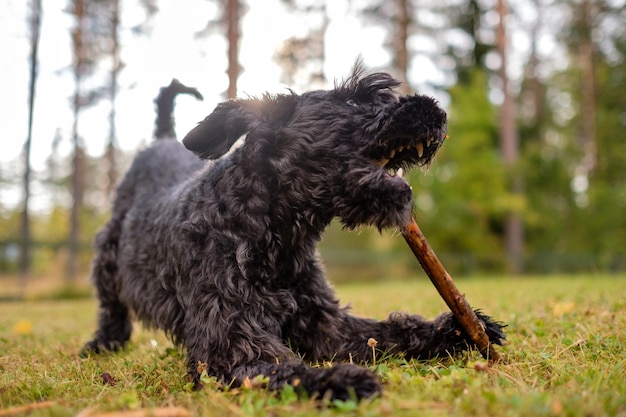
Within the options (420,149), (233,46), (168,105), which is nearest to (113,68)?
(233,46)

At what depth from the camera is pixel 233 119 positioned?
325cm

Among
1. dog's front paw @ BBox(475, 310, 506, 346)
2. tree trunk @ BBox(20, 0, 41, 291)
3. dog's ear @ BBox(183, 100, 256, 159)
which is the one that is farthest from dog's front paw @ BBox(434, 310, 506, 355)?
tree trunk @ BBox(20, 0, 41, 291)

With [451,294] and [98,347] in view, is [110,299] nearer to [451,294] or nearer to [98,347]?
[98,347]

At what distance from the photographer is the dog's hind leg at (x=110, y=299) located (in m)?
4.81

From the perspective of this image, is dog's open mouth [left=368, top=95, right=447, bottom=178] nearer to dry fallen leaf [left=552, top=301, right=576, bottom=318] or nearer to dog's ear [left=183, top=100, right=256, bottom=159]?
dog's ear [left=183, top=100, right=256, bottom=159]

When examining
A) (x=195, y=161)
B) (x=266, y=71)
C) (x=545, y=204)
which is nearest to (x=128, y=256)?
(x=195, y=161)

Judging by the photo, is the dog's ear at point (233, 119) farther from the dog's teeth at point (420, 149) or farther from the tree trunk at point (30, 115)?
the tree trunk at point (30, 115)

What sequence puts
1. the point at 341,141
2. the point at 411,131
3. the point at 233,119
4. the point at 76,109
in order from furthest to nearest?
the point at 76,109 → the point at 233,119 → the point at 341,141 → the point at 411,131

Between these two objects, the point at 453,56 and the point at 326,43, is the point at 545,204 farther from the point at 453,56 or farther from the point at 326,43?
the point at 326,43


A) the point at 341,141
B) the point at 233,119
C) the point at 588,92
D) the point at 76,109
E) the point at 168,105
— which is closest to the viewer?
the point at 341,141

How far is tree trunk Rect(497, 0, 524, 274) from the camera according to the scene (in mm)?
19156

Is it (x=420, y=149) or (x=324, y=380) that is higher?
(x=420, y=149)

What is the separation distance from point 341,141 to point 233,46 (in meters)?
9.24

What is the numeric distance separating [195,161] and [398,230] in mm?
2568
